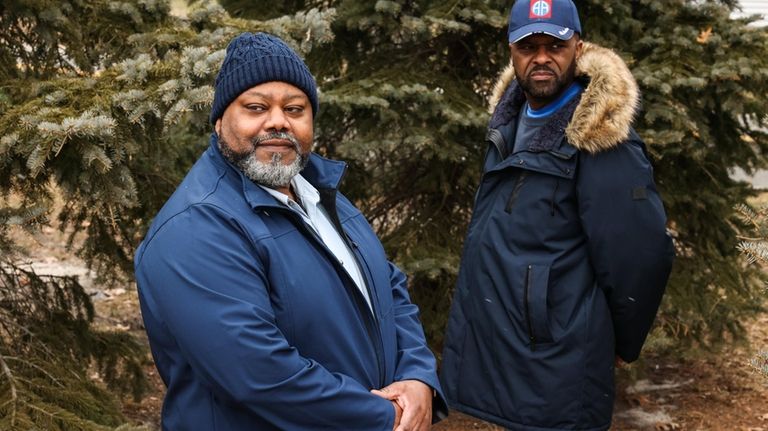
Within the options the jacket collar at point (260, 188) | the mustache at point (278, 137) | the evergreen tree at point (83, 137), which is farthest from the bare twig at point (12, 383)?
the mustache at point (278, 137)

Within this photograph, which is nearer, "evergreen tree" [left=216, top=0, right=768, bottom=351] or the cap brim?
the cap brim

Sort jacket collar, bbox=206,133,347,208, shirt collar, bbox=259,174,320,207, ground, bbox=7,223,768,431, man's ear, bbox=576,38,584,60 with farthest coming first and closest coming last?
ground, bbox=7,223,768,431 → man's ear, bbox=576,38,584,60 → shirt collar, bbox=259,174,320,207 → jacket collar, bbox=206,133,347,208

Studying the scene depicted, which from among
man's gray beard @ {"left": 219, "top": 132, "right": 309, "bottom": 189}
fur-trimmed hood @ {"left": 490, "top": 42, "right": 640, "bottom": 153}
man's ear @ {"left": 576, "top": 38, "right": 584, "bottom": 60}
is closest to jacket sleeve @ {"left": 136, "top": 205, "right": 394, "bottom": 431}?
man's gray beard @ {"left": 219, "top": 132, "right": 309, "bottom": 189}

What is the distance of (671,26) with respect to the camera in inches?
205

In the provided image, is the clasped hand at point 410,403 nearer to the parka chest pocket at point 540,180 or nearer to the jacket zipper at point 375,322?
the jacket zipper at point 375,322

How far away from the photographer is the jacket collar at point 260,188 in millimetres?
2416

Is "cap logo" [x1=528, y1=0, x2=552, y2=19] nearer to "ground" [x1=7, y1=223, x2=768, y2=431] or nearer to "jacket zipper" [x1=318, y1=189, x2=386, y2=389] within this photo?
"jacket zipper" [x1=318, y1=189, x2=386, y2=389]

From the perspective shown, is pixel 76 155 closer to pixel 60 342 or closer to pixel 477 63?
pixel 60 342

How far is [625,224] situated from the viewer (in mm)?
3242

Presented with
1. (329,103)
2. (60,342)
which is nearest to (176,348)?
(60,342)

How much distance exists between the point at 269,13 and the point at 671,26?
2.62 meters

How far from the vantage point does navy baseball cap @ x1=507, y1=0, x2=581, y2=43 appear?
347 cm

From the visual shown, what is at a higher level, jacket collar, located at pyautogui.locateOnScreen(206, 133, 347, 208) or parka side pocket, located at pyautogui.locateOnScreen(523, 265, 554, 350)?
jacket collar, located at pyautogui.locateOnScreen(206, 133, 347, 208)

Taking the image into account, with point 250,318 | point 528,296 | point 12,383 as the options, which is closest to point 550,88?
point 528,296
